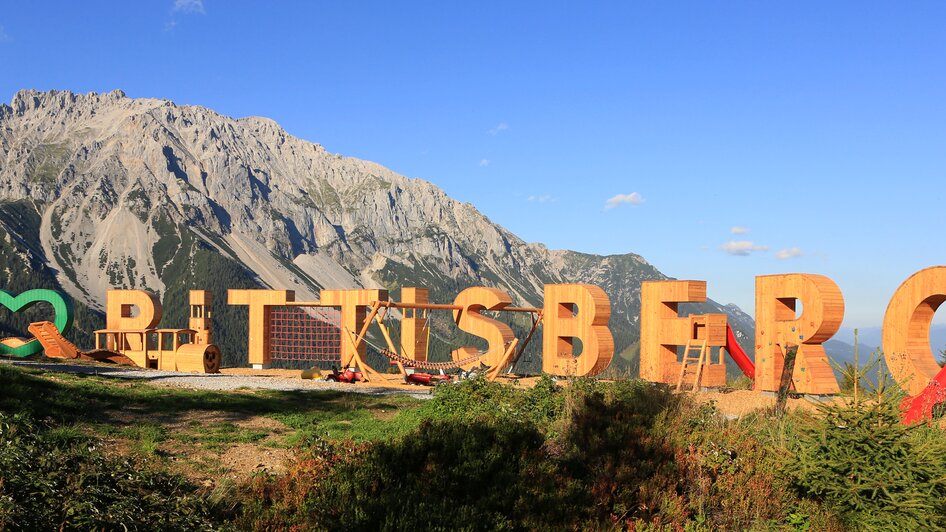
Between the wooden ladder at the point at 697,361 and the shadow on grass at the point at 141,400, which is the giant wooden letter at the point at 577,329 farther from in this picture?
the shadow on grass at the point at 141,400

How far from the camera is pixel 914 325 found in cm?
1831

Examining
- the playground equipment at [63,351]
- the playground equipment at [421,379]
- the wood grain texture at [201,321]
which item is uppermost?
the wood grain texture at [201,321]

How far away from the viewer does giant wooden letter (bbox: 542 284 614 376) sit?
2343cm

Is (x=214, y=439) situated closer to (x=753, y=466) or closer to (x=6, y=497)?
(x=6, y=497)

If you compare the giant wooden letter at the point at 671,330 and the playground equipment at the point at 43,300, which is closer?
the giant wooden letter at the point at 671,330

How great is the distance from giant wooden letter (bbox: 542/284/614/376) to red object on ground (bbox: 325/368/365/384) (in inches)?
236

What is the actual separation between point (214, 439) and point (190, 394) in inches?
220

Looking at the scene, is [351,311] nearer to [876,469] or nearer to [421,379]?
[421,379]

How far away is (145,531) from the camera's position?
6.93 m

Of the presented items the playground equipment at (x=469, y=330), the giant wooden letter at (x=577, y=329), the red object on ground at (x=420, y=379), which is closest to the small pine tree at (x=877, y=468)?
the giant wooden letter at (x=577, y=329)

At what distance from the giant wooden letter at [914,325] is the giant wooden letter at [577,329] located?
7668 mm

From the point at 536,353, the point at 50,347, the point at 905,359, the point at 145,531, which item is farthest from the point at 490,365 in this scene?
the point at 536,353

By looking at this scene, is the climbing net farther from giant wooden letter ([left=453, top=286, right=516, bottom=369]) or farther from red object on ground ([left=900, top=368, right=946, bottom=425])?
red object on ground ([left=900, top=368, right=946, bottom=425])

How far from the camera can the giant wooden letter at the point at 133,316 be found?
1185 inches
